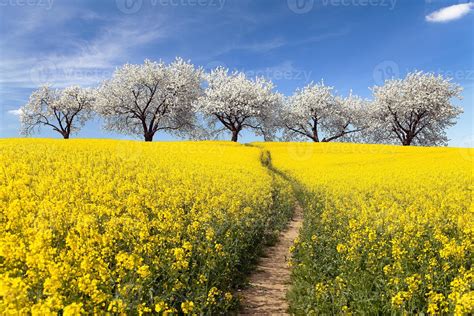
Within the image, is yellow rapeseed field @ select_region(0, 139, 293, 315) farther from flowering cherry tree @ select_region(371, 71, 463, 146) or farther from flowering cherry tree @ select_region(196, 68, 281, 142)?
flowering cherry tree @ select_region(371, 71, 463, 146)

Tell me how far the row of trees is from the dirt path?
4239cm

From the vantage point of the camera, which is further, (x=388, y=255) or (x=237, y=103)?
(x=237, y=103)

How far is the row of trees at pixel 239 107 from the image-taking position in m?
55.2

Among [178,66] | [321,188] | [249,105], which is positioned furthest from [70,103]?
[321,188]

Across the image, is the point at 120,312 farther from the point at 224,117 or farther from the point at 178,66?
the point at 178,66

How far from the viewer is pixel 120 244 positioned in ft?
22.4

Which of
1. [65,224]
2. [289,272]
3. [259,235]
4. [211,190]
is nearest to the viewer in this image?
[65,224]

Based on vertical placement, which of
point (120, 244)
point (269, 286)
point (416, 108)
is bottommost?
point (269, 286)

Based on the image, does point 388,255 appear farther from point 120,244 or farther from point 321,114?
point 321,114

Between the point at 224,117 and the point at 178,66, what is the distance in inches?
427

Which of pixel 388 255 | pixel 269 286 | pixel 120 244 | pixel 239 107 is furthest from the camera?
pixel 239 107

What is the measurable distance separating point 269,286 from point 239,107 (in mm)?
46164

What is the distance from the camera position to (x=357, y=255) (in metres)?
7.61

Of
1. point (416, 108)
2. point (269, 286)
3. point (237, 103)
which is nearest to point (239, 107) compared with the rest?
point (237, 103)
